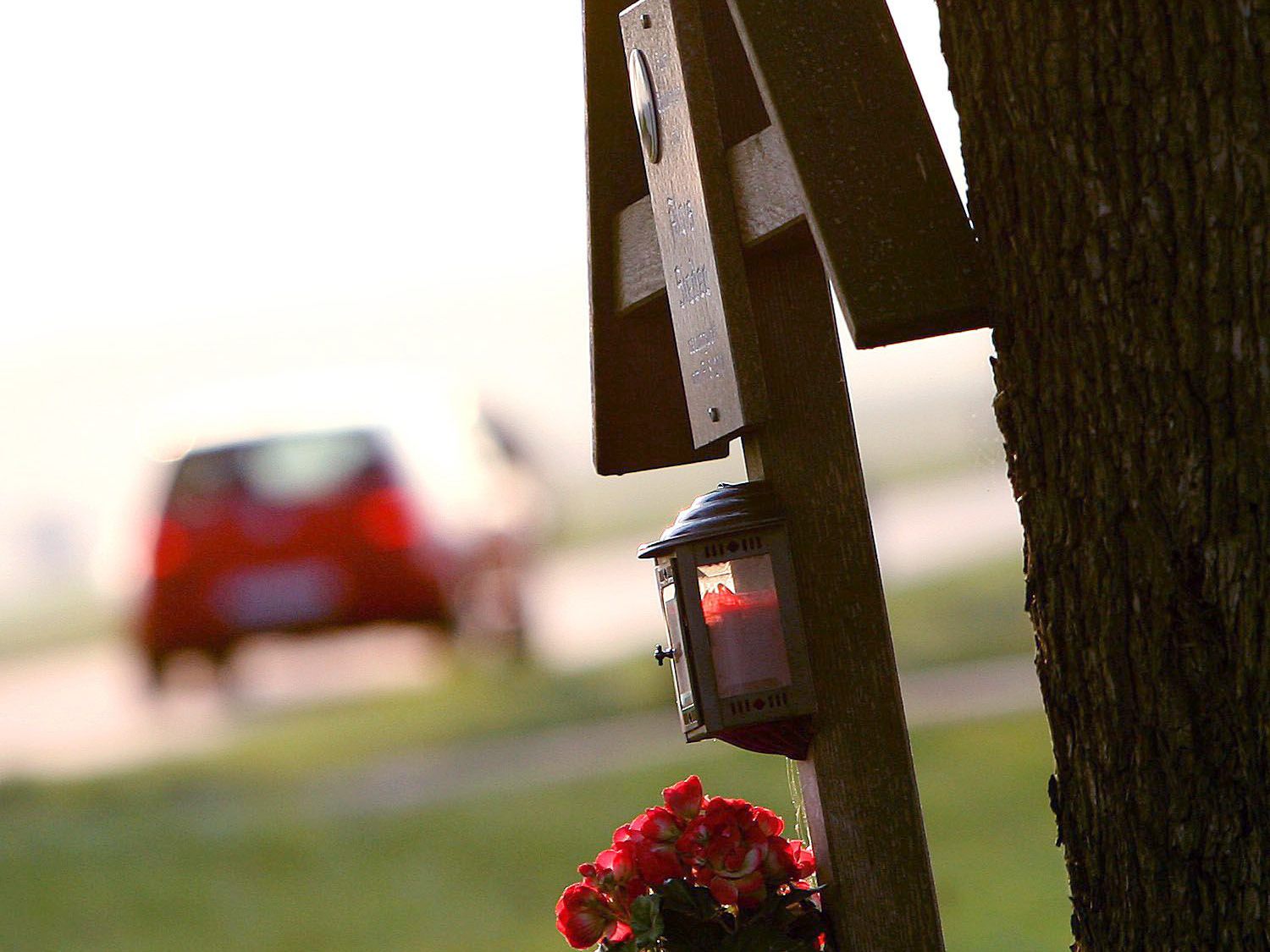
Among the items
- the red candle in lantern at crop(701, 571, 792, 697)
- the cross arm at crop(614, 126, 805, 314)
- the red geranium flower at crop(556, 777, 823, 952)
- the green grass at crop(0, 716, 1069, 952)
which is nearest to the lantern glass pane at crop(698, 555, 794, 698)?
the red candle in lantern at crop(701, 571, 792, 697)

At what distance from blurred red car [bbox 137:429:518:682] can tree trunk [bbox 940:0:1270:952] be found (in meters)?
8.22

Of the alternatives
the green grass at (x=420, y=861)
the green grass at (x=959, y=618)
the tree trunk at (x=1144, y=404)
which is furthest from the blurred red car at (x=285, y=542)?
the tree trunk at (x=1144, y=404)

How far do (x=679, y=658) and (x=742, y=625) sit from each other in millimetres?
119

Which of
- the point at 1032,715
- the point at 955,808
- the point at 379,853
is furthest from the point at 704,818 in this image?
the point at 1032,715

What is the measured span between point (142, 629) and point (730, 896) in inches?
334

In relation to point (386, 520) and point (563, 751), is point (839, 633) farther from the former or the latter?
point (386, 520)

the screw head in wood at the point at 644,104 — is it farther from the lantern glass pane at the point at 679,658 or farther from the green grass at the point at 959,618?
the green grass at the point at 959,618

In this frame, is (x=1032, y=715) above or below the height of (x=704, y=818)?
below

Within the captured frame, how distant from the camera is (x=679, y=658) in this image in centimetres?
240

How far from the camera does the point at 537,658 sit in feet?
38.2

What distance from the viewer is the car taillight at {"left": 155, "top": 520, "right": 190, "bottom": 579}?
10.0 meters

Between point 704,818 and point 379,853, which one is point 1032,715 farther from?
point 704,818

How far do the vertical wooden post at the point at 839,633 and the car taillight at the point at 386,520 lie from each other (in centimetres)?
790

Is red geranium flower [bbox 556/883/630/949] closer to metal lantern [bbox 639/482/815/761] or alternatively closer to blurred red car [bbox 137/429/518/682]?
metal lantern [bbox 639/482/815/761]
